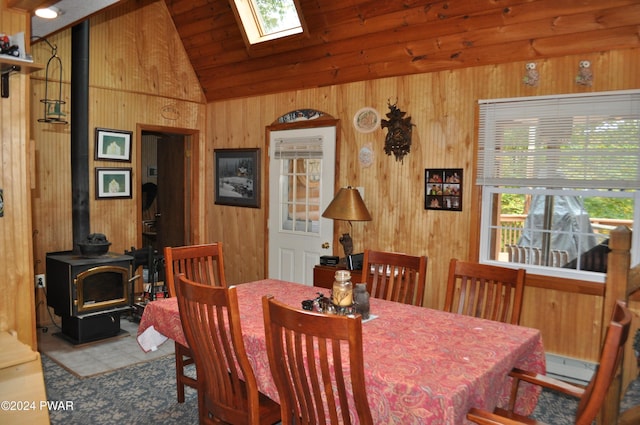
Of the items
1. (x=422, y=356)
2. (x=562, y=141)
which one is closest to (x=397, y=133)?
(x=562, y=141)

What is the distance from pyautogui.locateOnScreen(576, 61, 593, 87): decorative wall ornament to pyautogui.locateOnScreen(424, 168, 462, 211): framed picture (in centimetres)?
104

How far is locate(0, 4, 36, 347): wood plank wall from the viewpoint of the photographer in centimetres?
270

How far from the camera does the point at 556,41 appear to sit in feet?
10.8

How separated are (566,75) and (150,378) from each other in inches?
142

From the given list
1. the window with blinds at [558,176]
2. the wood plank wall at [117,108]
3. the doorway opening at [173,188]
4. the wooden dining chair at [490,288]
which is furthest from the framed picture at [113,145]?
the wooden dining chair at [490,288]

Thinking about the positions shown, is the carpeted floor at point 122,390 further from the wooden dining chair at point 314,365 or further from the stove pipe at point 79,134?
the wooden dining chair at point 314,365

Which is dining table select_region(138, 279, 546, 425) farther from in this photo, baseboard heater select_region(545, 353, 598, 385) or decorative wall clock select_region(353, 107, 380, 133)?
decorative wall clock select_region(353, 107, 380, 133)

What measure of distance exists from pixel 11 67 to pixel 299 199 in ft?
9.38

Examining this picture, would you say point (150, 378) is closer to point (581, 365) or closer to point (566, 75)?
point (581, 365)

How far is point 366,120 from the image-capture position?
4.38 m

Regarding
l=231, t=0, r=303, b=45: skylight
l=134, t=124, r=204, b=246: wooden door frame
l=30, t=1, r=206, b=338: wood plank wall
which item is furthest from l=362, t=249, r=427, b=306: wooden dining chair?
l=134, t=124, r=204, b=246: wooden door frame

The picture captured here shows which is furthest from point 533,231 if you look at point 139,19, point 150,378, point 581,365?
point 139,19

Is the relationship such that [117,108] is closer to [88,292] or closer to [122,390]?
[88,292]

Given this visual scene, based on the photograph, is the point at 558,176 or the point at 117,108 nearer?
the point at 558,176
